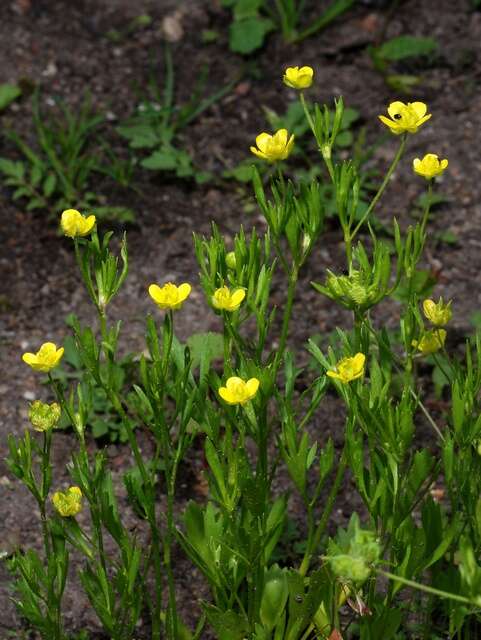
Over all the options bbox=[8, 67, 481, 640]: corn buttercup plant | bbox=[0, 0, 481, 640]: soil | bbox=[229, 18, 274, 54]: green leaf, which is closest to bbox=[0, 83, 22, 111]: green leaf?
bbox=[0, 0, 481, 640]: soil

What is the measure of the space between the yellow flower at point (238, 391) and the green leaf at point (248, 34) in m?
2.56

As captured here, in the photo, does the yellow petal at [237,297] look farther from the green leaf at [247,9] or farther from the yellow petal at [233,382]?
the green leaf at [247,9]

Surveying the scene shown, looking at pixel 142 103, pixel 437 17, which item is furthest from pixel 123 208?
pixel 437 17

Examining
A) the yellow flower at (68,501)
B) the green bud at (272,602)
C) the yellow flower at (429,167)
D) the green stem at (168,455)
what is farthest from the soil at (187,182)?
the yellow flower at (429,167)

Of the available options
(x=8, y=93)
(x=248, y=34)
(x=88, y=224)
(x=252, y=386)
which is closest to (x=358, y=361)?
(x=252, y=386)

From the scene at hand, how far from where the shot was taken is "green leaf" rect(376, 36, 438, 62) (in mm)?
4324

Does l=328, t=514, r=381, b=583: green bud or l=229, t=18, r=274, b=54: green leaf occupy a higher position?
l=328, t=514, r=381, b=583: green bud

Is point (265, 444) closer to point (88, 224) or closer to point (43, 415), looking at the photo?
point (43, 415)

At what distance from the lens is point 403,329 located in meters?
2.23

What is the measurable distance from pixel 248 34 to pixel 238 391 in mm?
2635

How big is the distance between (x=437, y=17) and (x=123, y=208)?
→ 1.56m

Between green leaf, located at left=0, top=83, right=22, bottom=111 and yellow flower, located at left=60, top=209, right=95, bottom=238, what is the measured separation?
6.86 ft

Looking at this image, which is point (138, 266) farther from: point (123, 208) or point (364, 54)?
point (364, 54)

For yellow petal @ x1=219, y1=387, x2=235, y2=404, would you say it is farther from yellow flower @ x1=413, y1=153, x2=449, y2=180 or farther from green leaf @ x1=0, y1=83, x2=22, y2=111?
green leaf @ x1=0, y1=83, x2=22, y2=111
